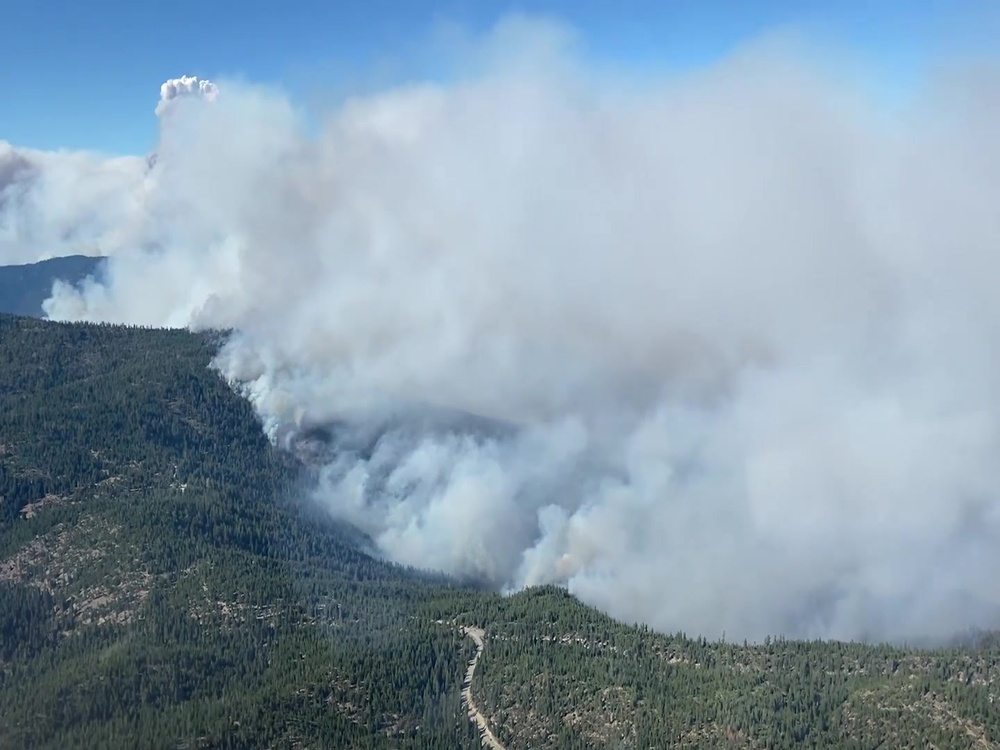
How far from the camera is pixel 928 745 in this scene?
7785 inches

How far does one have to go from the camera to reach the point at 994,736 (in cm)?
19850

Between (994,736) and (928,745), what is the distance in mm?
12141
